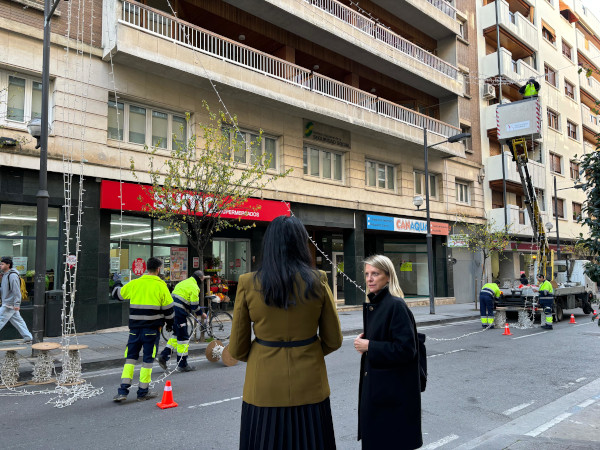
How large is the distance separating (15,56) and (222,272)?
30.3ft

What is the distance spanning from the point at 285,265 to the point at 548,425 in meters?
4.17

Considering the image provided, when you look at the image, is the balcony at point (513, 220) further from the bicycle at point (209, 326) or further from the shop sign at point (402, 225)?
the bicycle at point (209, 326)

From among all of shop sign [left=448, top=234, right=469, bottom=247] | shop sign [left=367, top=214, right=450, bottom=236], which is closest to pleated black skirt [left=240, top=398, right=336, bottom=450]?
shop sign [left=367, top=214, right=450, bottom=236]

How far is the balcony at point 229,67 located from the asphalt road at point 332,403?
872cm

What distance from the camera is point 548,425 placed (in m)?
4.93

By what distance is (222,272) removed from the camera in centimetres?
1700

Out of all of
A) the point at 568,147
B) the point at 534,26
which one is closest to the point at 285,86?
the point at 534,26

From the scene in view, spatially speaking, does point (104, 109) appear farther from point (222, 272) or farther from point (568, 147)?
point (568, 147)

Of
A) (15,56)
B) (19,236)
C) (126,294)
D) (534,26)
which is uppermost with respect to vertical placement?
(534,26)

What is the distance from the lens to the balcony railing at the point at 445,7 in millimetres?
23750

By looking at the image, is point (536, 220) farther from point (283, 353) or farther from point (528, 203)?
point (283, 353)

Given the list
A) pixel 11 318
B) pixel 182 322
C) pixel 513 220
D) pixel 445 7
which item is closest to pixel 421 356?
pixel 182 322

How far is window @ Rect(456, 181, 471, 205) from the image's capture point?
25750mm

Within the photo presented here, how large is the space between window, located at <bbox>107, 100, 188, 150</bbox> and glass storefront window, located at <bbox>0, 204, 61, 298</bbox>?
10.2 ft
